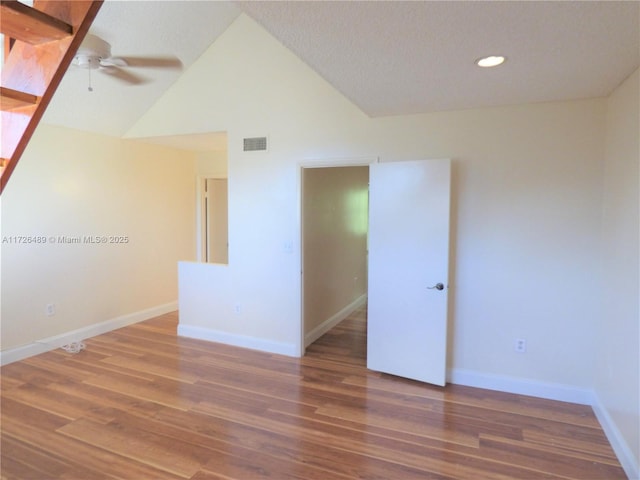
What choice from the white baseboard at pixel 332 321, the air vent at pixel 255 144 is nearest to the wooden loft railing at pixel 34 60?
the air vent at pixel 255 144

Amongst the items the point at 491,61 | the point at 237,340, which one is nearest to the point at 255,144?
the point at 237,340

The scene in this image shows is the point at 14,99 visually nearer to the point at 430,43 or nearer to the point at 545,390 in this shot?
the point at 430,43

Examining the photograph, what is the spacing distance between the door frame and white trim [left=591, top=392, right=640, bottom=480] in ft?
8.48

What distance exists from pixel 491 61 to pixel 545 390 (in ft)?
8.66

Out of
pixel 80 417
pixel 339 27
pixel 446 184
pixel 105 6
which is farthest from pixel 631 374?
pixel 105 6

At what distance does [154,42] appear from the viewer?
358cm

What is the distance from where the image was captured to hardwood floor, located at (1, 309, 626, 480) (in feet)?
7.40

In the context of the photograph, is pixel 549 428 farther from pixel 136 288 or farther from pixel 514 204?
pixel 136 288

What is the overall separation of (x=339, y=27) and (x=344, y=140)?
6.08 ft

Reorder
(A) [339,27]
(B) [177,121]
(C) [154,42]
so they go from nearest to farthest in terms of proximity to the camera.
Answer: (A) [339,27], (C) [154,42], (B) [177,121]

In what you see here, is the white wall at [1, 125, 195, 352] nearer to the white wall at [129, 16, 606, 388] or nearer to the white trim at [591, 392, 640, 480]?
the white wall at [129, 16, 606, 388]

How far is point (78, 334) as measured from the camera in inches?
174

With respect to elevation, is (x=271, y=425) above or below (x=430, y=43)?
below

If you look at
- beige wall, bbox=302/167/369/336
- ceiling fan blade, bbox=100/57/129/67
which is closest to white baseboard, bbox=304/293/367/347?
beige wall, bbox=302/167/369/336
